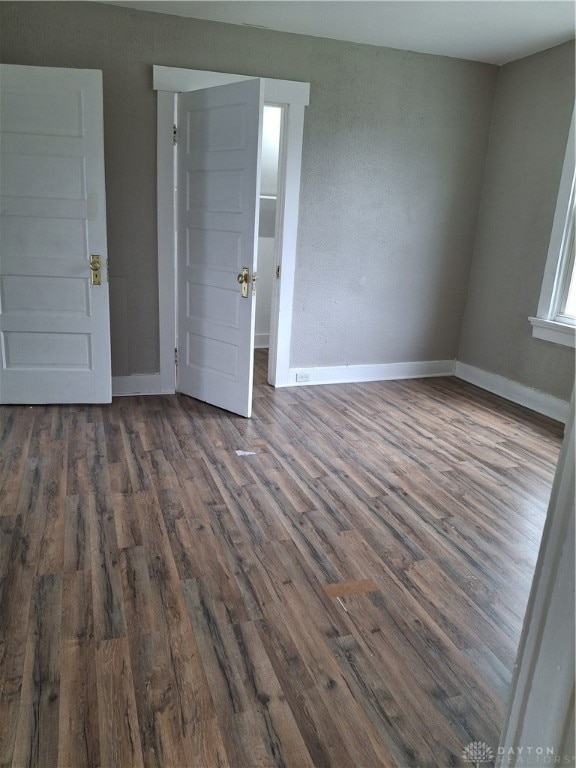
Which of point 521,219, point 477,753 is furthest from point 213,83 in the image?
point 477,753

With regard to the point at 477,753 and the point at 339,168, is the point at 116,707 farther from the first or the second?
the point at 339,168

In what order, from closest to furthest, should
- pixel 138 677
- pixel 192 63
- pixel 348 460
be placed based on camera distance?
pixel 138 677 → pixel 348 460 → pixel 192 63

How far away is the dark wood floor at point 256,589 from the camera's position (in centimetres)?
149

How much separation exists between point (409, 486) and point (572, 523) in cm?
219

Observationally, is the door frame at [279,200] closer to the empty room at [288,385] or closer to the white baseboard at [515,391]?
the empty room at [288,385]

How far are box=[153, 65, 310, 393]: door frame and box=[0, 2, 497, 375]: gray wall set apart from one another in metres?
0.07

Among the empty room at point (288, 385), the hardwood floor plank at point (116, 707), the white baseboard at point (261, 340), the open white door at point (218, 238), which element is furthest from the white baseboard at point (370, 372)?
the hardwood floor plank at point (116, 707)

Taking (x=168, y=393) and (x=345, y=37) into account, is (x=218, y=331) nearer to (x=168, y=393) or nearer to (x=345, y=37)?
(x=168, y=393)

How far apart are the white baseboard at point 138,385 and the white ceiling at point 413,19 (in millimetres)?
2501

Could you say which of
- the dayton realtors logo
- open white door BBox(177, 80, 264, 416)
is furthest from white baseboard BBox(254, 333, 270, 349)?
the dayton realtors logo

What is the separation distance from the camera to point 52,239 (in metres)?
3.54

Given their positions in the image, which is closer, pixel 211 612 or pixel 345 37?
pixel 211 612

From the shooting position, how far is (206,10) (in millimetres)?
3479

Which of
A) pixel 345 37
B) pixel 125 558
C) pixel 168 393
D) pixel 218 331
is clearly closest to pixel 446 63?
pixel 345 37
